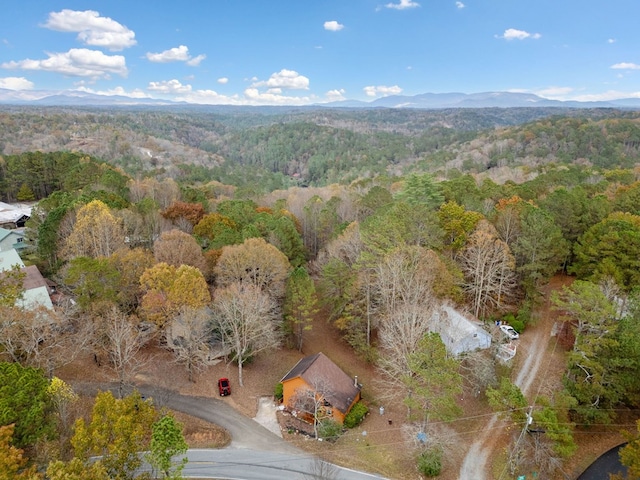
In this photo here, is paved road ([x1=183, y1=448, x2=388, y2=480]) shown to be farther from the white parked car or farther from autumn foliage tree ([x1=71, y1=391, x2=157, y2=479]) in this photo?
the white parked car

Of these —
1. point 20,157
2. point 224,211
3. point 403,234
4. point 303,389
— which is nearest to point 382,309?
point 403,234

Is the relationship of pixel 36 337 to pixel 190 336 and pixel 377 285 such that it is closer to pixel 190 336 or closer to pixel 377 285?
pixel 190 336

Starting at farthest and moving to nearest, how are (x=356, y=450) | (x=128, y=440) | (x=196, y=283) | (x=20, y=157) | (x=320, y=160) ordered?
1. (x=320, y=160)
2. (x=20, y=157)
3. (x=196, y=283)
4. (x=356, y=450)
5. (x=128, y=440)

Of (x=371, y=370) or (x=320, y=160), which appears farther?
(x=320, y=160)

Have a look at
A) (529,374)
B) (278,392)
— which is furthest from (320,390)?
(529,374)

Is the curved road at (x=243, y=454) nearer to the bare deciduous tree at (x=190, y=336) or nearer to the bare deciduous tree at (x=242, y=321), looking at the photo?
the bare deciduous tree at (x=190, y=336)

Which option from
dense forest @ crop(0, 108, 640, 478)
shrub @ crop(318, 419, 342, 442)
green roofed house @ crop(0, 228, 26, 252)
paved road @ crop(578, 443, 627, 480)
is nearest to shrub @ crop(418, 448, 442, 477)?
dense forest @ crop(0, 108, 640, 478)

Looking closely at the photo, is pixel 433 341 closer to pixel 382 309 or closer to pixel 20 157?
pixel 382 309
